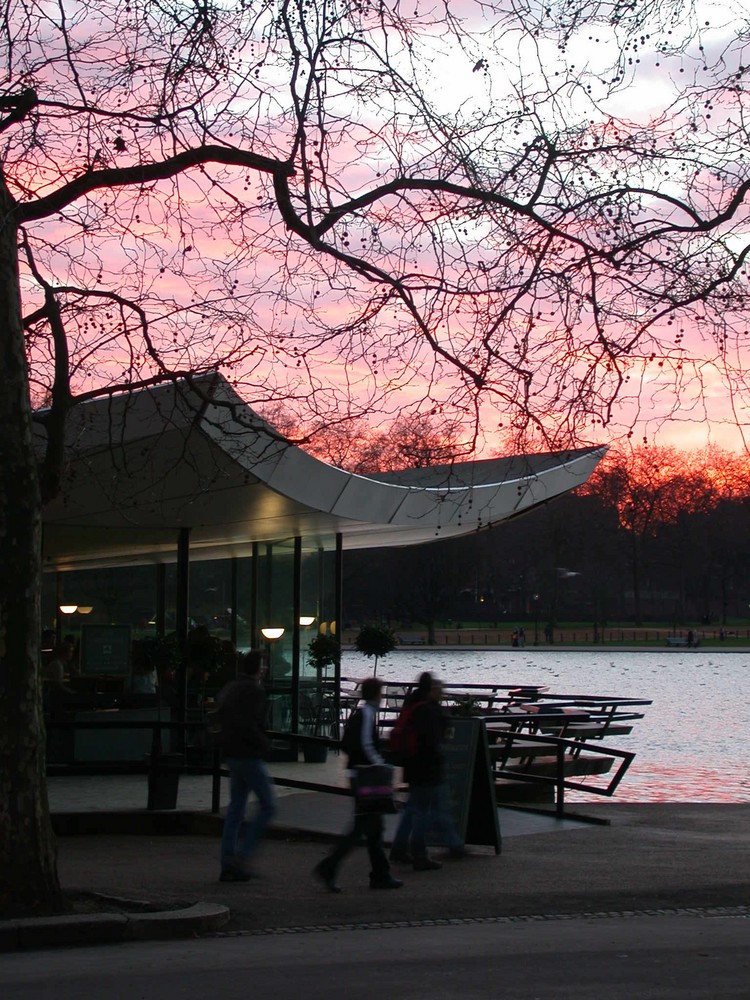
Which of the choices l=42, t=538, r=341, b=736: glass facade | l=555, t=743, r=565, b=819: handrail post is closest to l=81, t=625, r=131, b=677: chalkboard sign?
l=42, t=538, r=341, b=736: glass facade

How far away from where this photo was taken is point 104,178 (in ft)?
34.9

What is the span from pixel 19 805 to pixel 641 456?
619 cm

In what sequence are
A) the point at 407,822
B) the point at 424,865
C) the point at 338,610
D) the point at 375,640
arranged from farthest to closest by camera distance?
the point at 375,640, the point at 338,610, the point at 407,822, the point at 424,865

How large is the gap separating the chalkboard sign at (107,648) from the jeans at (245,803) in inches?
466

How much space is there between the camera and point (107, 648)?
22.1 meters

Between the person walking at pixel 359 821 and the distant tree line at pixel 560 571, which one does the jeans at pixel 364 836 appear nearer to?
the person walking at pixel 359 821

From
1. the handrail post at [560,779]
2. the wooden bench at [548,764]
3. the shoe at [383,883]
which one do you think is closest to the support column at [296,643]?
the wooden bench at [548,764]

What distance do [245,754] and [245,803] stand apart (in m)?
0.38

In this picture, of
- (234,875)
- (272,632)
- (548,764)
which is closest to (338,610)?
(272,632)

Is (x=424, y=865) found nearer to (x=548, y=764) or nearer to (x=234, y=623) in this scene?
(x=548, y=764)

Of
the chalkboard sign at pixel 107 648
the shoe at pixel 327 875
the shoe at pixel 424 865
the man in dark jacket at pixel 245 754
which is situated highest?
the chalkboard sign at pixel 107 648

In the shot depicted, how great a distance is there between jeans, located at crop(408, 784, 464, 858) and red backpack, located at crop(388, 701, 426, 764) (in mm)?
295

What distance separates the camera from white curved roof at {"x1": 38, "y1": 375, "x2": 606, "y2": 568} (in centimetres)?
1384

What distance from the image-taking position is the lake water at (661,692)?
2138 centimetres
